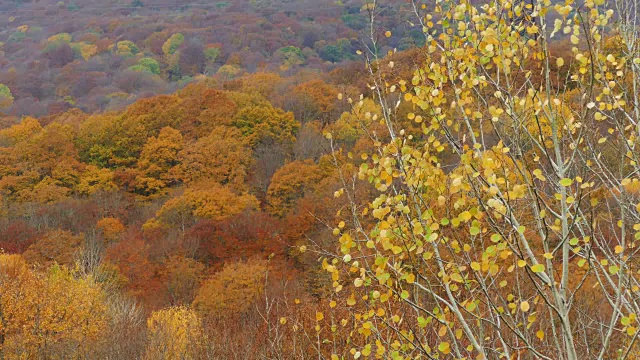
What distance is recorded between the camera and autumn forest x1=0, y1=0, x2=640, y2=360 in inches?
118

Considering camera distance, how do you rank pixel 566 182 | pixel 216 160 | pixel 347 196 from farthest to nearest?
pixel 216 160 → pixel 347 196 → pixel 566 182

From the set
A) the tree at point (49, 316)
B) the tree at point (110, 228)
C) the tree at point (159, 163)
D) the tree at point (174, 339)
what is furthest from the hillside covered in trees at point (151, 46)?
the tree at point (49, 316)

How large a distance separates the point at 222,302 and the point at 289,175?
45.8 feet

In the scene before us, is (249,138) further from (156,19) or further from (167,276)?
(156,19)

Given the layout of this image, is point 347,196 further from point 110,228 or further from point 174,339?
point 110,228

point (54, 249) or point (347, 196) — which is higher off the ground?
point (347, 196)

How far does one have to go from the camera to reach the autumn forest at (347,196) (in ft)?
9.86

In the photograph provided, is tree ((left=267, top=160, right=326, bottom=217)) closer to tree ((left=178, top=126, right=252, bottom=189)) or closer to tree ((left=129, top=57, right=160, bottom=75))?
tree ((left=178, top=126, right=252, bottom=189))

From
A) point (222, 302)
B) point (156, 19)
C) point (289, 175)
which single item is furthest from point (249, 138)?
point (156, 19)

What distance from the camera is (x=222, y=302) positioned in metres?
21.5

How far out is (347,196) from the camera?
5160mm

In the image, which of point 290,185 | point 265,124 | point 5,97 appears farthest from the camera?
point 5,97

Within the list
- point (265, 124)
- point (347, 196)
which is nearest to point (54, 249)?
point (265, 124)

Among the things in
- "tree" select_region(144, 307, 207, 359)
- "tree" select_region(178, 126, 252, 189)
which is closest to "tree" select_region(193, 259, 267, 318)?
"tree" select_region(144, 307, 207, 359)
